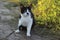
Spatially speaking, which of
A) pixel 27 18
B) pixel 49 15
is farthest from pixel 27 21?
pixel 49 15

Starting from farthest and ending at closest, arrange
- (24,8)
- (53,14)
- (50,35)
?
(53,14)
(50,35)
(24,8)

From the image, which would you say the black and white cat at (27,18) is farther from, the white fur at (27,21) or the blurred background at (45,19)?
the blurred background at (45,19)

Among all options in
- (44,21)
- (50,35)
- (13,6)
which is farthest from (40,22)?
(13,6)

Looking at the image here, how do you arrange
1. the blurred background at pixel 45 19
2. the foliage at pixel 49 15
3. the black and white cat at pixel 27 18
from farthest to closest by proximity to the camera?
the foliage at pixel 49 15 < the blurred background at pixel 45 19 < the black and white cat at pixel 27 18

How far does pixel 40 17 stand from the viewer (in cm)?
601

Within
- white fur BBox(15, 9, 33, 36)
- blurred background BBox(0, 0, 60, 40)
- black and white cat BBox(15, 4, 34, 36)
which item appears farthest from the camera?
blurred background BBox(0, 0, 60, 40)

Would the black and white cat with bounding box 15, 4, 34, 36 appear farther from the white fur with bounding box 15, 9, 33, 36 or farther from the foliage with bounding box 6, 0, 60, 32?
the foliage with bounding box 6, 0, 60, 32

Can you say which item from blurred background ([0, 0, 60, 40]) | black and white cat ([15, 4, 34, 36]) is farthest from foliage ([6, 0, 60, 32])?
black and white cat ([15, 4, 34, 36])

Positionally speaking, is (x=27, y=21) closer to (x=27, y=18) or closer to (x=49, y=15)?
(x=27, y=18)

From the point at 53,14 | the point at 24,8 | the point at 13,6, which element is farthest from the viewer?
the point at 13,6

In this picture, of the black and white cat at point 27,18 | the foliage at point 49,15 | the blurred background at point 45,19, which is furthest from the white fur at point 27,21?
the foliage at point 49,15

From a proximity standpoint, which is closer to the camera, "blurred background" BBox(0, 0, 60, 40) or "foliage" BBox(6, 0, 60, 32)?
"blurred background" BBox(0, 0, 60, 40)

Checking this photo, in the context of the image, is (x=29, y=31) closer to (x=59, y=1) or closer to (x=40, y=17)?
(x=40, y=17)

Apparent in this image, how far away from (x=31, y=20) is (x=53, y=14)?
857mm
